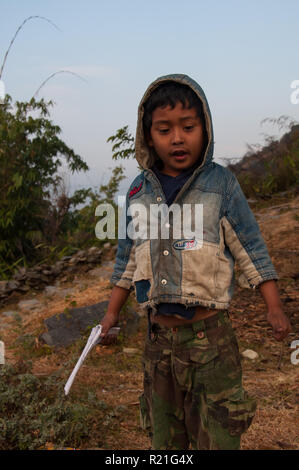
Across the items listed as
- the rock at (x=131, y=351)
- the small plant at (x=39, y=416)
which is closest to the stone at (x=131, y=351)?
the rock at (x=131, y=351)

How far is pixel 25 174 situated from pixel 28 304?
2.36 meters

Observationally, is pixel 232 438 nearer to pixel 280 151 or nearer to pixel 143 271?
pixel 143 271

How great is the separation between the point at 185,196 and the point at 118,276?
20.2 inches

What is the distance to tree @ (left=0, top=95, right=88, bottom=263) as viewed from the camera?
7.52 meters

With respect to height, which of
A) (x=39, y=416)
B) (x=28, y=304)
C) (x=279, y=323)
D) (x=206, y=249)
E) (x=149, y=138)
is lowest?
(x=39, y=416)

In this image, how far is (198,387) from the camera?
193 centimetres

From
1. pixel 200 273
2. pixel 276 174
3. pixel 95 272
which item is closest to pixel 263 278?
pixel 200 273

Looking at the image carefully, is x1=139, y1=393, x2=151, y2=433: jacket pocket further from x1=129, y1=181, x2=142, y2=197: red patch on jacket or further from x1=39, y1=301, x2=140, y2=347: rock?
x1=39, y1=301, x2=140, y2=347: rock

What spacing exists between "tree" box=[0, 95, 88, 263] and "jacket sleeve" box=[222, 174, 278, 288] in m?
5.87

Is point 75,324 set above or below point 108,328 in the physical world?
below

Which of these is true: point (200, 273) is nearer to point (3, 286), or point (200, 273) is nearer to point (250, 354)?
point (250, 354)

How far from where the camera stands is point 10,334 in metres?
5.24
